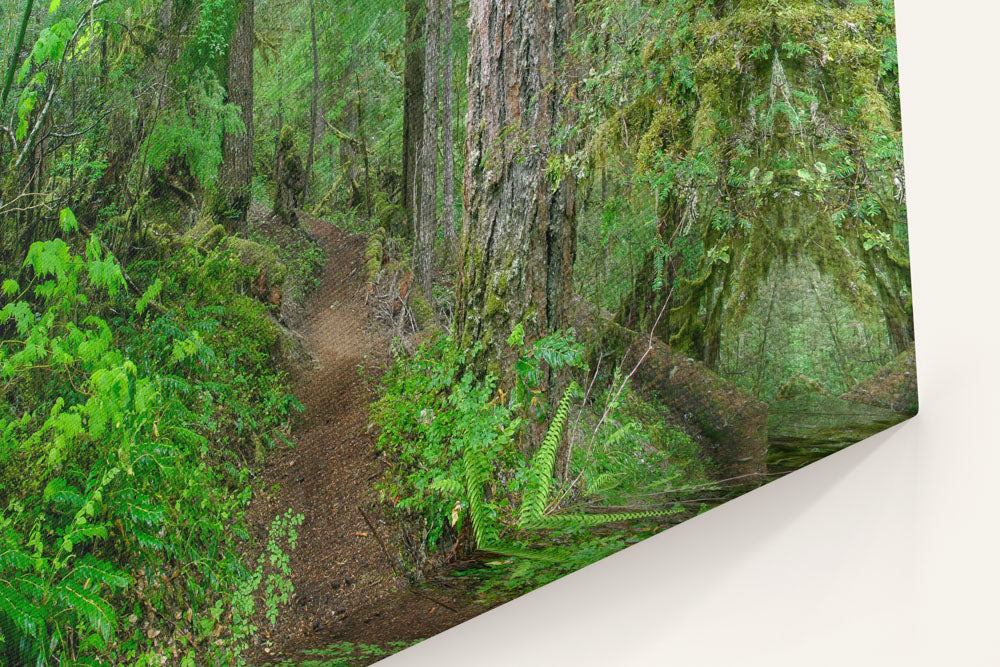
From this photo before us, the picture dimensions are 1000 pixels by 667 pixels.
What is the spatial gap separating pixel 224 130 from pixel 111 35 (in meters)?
0.40

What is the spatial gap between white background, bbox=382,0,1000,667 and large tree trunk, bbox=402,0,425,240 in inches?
62.2

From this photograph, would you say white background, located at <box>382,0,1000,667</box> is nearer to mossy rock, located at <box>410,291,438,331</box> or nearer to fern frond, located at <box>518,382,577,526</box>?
fern frond, located at <box>518,382,577,526</box>

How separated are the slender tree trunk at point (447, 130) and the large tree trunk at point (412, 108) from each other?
0.09 metres

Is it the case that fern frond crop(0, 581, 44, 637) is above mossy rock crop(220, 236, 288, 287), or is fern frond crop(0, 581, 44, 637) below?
below

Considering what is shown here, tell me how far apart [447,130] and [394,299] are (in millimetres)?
634

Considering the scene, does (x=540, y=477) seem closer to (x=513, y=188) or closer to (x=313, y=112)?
(x=513, y=188)

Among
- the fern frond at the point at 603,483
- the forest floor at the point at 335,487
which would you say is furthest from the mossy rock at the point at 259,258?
the fern frond at the point at 603,483

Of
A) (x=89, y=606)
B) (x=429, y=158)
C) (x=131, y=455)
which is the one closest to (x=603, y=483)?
(x=429, y=158)

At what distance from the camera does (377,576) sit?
2680 mm

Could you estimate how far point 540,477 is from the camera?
9.86ft

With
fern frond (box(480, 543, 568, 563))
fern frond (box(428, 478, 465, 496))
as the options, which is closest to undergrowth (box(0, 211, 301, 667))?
fern frond (box(428, 478, 465, 496))

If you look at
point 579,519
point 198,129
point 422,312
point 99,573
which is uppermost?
point 198,129

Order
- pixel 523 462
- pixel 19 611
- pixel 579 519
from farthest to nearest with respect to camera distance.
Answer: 1. pixel 579 519
2. pixel 523 462
3. pixel 19 611

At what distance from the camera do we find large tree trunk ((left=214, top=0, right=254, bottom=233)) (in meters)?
2.42
